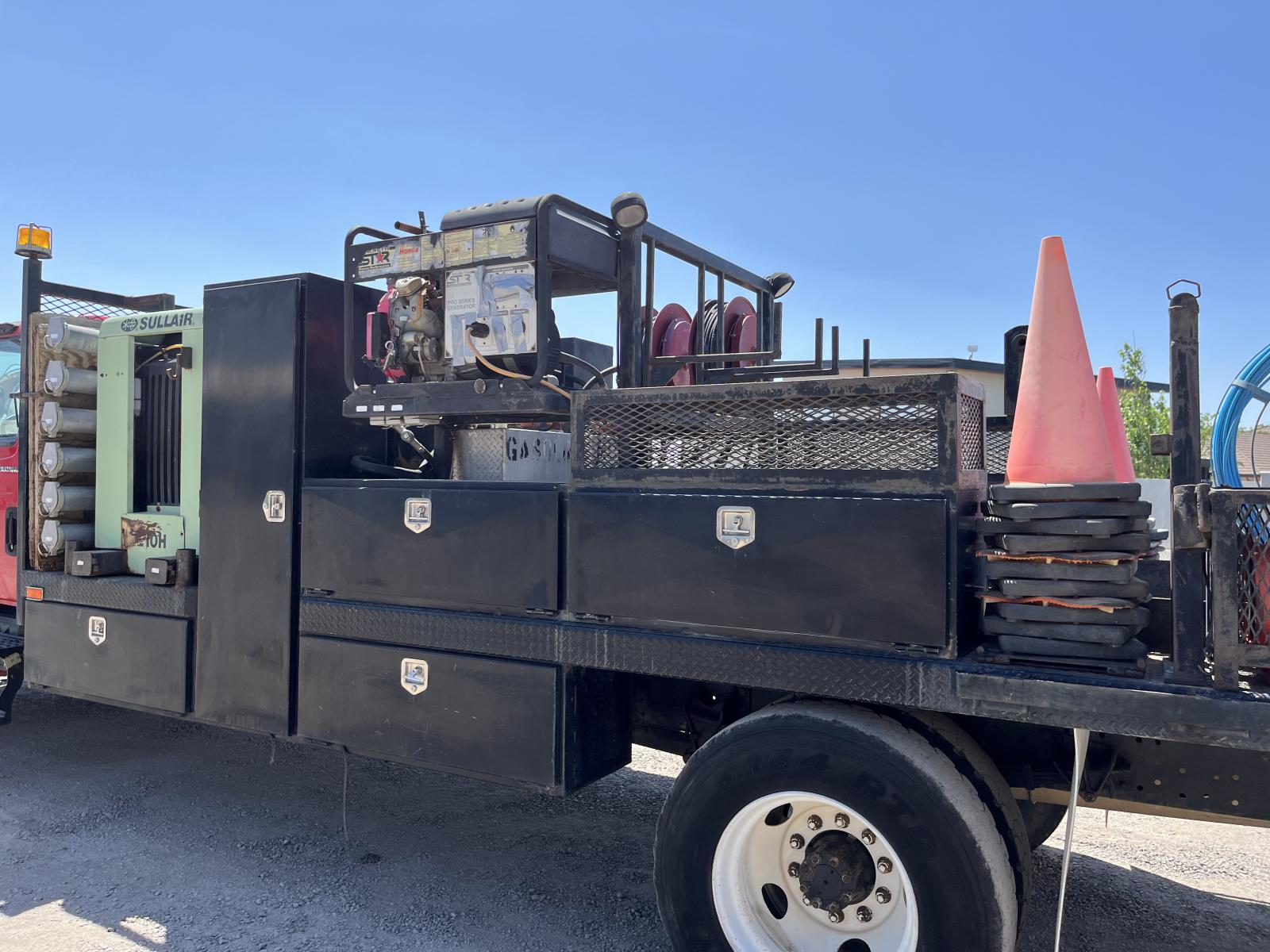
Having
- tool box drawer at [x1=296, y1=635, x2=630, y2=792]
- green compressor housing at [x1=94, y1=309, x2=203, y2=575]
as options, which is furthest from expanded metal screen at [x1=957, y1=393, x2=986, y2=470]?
green compressor housing at [x1=94, y1=309, x2=203, y2=575]

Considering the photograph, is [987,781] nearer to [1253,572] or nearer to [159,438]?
[1253,572]

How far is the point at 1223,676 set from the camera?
2.54 metres

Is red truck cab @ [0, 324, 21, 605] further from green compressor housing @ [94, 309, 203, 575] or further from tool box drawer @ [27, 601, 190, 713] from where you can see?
green compressor housing @ [94, 309, 203, 575]

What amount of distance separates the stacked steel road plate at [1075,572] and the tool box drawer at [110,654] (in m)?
3.64

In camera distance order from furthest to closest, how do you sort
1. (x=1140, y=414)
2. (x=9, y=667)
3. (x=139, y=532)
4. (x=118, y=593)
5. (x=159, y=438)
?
(x=1140, y=414) < (x=9, y=667) < (x=159, y=438) < (x=139, y=532) < (x=118, y=593)

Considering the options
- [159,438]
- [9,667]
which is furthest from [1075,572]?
[9,667]

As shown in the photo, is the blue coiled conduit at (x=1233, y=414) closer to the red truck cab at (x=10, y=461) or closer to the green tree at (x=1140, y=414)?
the red truck cab at (x=10, y=461)

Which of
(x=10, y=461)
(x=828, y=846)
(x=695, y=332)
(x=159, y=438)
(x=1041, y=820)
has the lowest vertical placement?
(x=1041, y=820)

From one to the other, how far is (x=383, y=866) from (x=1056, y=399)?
3.29 meters

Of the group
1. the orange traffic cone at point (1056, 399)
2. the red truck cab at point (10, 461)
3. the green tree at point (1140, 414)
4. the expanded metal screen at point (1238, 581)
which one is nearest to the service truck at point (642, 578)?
the expanded metal screen at point (1238, 581)

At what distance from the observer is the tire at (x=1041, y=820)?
402 cm

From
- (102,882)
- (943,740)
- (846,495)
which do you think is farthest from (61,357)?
(943,740)

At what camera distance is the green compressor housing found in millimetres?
5023

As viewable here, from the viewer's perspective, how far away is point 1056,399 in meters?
2.88
